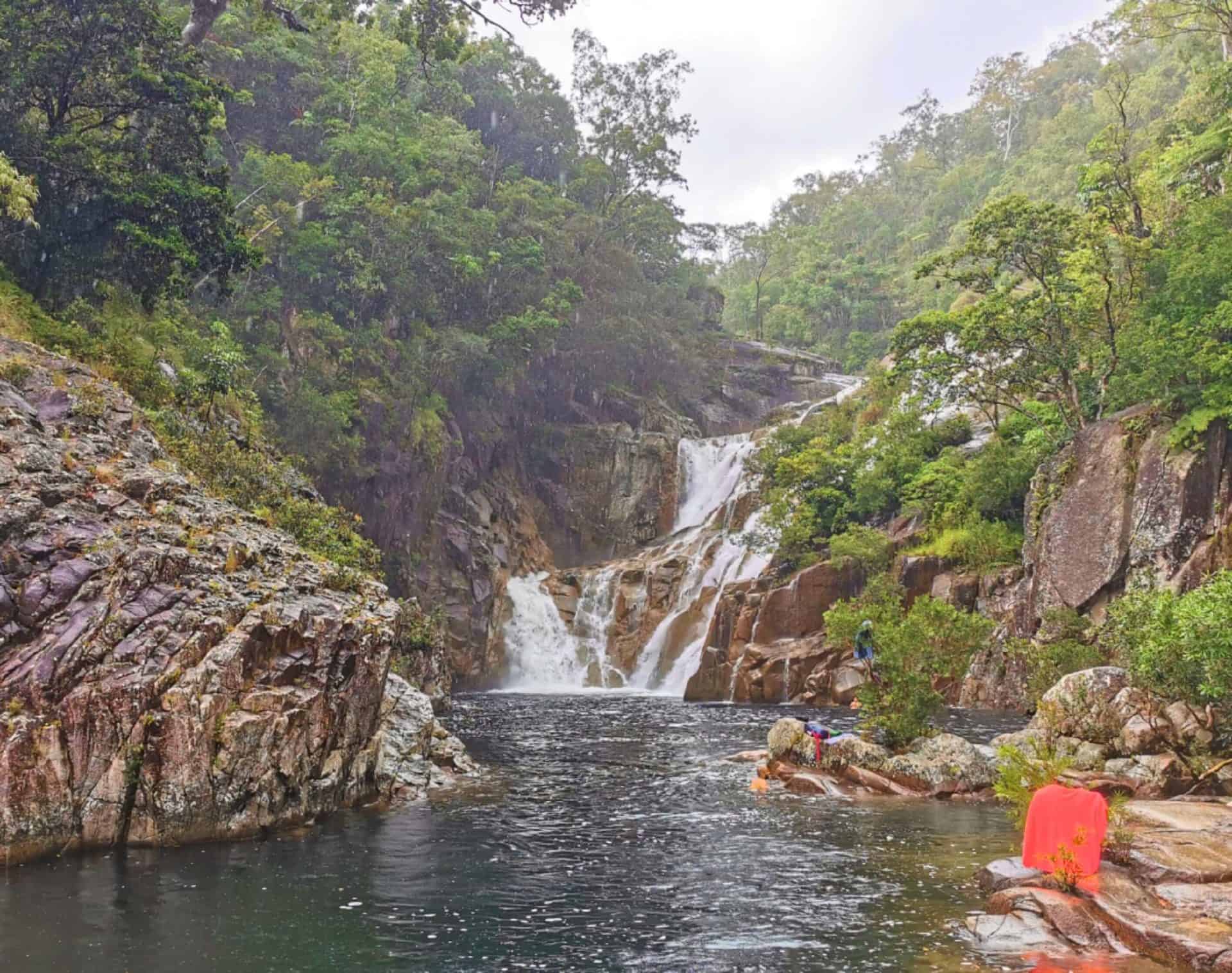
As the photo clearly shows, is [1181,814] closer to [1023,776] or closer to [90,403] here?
[1023,776]

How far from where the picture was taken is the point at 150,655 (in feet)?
40.3

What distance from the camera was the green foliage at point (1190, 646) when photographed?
1296cm

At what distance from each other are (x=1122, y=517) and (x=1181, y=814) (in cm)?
1729

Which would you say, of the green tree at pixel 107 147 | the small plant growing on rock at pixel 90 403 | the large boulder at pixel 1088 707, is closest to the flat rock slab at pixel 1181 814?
the large boulder at pixel 1088 707

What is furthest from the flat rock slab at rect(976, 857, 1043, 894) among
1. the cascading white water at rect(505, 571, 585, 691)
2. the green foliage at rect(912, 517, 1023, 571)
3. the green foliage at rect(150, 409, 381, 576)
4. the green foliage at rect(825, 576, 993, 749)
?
the cascading white water at rect(505, 571, 585, 691)

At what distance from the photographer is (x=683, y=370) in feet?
186

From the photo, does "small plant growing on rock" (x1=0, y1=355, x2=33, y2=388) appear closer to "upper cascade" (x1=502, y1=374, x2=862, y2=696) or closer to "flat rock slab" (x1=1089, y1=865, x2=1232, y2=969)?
"flat rock slab" (x1=1089, y1=865, x2=1232, y2=969)

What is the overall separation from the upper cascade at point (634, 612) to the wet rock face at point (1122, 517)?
1173 cm

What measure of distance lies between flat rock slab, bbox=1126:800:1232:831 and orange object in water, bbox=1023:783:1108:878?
3.94 feet

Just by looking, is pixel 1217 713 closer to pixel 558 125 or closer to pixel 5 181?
pixel 5 181

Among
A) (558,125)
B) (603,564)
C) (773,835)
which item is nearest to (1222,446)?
(773,835)

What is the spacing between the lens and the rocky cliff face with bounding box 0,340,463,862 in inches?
446

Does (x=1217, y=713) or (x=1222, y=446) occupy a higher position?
(x=1222, y=446)

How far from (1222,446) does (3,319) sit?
28384 mm
